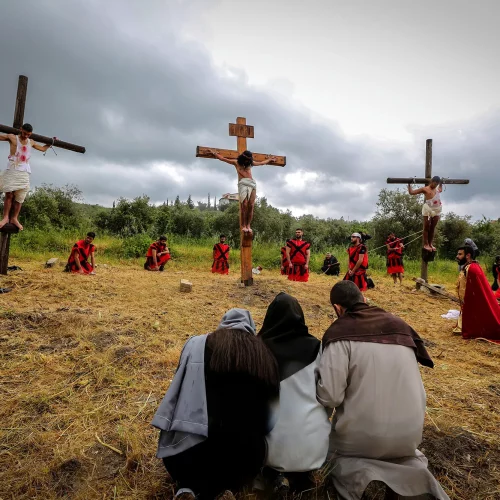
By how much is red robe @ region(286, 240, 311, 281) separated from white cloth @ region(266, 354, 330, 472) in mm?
7487

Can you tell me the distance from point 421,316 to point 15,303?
7.99 meters

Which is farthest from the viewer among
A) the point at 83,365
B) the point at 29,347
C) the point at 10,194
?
the point at 10,194

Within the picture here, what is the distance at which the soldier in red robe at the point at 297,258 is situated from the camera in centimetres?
953

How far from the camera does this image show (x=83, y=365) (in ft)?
12.7

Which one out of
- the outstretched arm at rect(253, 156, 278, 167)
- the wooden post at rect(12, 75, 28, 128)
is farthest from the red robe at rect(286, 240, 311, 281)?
the wooden post at rect(12, 75, 28, 128)

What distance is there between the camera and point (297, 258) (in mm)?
9688

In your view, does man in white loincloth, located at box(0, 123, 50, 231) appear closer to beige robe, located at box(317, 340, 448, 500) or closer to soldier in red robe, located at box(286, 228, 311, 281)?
soldier in red robe, located at box(286, 228, 311, 281)

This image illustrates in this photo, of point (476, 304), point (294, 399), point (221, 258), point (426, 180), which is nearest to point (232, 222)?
point (221, 258)

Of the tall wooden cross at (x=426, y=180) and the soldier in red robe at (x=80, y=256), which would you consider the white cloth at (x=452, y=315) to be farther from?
the soldier in red robe at (x=80, y=256)

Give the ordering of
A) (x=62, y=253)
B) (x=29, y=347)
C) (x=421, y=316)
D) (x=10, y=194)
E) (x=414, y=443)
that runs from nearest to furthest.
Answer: (x=414, y=443) → (x=29, y=347) → (x=10, y=194) → (x=421, y=316) → (x=62, y=253)

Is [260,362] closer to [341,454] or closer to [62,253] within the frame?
[341,454]

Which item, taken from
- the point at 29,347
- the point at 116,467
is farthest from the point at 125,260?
the point at 116,467

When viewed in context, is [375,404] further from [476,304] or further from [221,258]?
[221,258]

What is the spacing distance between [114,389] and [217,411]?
1.94 meters
